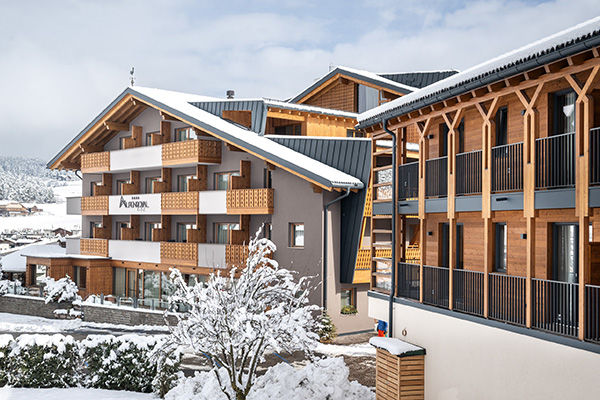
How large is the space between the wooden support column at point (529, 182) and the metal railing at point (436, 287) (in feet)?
11.3

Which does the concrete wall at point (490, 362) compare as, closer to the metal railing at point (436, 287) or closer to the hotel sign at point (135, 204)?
the metal railing at point (436, 287)

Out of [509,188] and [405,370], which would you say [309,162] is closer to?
[405,370]

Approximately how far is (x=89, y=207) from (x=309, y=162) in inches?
683

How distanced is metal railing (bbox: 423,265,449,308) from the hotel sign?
20.5 metres

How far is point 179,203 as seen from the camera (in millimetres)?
33250

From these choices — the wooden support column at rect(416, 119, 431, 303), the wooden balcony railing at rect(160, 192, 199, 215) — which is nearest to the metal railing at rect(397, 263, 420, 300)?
the wooden support column at rect(416, 119, 431, 303)

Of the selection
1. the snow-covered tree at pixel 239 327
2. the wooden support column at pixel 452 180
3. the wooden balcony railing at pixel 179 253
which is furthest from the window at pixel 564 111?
the wooden balcony railing at pixel 179 253

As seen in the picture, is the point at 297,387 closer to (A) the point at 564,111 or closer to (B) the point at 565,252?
(B) the point at 565,252

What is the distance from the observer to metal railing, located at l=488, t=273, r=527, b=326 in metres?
13.6

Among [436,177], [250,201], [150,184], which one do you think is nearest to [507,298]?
[436,177]

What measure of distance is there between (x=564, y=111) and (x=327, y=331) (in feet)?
49.6

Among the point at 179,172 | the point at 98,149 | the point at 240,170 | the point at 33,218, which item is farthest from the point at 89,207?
the point at 33,218

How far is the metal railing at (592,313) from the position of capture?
37.6ft

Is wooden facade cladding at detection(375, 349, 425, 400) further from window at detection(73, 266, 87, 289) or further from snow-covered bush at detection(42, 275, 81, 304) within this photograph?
window at detection(73, 266, 87, 289)
